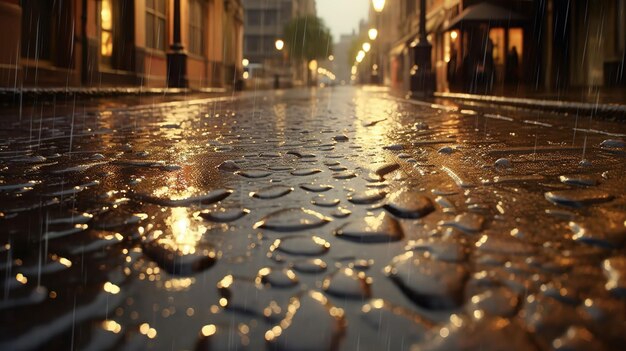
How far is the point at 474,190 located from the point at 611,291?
93 centimetres

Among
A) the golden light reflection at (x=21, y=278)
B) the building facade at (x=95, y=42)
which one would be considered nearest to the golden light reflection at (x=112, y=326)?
the golden light reflection at (x=21, y=278)

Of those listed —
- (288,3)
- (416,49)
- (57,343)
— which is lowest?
(57,343)

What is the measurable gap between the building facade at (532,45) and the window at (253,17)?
1577 inches

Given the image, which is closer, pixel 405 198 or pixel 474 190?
pixel 405 198

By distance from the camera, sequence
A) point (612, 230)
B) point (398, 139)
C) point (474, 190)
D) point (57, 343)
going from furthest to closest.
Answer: point (398, 139)
point (474, 190)
point (612, 230)
point (57, 343)

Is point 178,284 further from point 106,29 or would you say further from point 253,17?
point 253,17

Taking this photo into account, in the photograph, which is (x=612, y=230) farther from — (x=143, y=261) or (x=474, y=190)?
(x=143, y=261)

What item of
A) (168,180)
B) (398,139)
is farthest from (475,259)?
(398,139)

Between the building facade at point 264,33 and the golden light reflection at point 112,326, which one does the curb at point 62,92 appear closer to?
the golden light reflection at point 112,326

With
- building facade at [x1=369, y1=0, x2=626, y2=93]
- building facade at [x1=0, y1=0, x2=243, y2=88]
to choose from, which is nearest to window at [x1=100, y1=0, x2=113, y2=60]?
building facade at [x1=0, y1=0, x2=243, y2=88]

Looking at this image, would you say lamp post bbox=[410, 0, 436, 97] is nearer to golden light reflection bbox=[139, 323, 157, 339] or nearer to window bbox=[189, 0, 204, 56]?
window bbox=[189, 0, 204, 56]

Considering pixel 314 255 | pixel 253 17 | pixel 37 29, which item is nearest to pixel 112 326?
pixel 314 255

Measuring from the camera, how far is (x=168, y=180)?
6.95ft

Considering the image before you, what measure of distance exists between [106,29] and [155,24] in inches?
128
